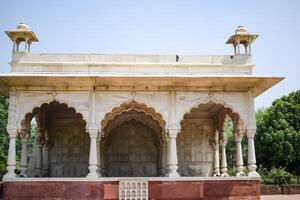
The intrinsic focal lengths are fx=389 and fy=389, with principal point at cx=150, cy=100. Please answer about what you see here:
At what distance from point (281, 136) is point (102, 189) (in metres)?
22.1

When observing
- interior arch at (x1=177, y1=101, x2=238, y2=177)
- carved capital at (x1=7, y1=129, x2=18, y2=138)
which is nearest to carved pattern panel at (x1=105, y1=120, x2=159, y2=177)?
interior arch at (x1=177, y1=101, x2=238, y2=177)

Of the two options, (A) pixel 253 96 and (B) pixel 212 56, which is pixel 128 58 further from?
(A) pixel 253 96

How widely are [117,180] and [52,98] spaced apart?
11.3 feet

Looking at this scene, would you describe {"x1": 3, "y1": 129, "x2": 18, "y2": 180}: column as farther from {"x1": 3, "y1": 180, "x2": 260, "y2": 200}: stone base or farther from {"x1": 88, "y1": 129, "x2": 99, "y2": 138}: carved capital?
{"x1": 88, "y1": 129, "x2": 99, "y2": 138}: carved capital

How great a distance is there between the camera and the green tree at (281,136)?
30188 millimetres

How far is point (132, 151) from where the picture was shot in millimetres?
16750

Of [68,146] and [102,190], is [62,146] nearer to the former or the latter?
[68,146]

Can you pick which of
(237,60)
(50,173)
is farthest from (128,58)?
(50,173)

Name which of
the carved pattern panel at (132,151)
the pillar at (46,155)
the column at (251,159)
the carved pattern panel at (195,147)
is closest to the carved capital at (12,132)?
the pillar at (46,155)

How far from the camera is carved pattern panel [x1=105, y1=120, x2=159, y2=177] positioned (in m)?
16.6

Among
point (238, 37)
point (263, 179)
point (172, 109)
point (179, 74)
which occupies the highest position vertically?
point (238, 37)

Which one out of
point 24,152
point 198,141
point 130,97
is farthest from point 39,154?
point 198,141

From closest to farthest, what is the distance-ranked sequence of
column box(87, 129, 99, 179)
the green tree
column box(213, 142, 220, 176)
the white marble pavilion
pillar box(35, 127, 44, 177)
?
column box(87, 129, 99, 179) → the white marble pavilion → pillar box(35, 127, 44, 177) → column box(213, 142, 220, 176) → the green tree

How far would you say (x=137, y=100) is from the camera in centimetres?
1291
